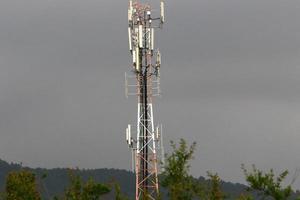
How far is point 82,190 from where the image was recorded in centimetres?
5134

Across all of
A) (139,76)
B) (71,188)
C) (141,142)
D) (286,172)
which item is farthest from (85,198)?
(286,172)

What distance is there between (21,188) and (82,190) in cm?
710

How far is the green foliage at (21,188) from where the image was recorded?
5633cm

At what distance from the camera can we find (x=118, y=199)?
47219 millimetres

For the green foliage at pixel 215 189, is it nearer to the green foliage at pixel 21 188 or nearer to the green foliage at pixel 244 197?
the green foliage at pixel 244 197

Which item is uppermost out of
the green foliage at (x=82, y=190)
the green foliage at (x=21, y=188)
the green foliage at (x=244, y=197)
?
the green foliage at (x=21, y=188)

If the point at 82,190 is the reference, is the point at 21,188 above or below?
above

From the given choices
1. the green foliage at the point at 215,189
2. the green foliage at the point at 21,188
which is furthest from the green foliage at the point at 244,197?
the green foliage at the point at 21,188

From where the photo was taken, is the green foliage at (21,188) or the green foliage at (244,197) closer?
the green foliage at (244,197)

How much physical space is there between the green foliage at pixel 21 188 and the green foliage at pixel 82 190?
483cm

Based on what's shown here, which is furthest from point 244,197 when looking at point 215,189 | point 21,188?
point 21,188

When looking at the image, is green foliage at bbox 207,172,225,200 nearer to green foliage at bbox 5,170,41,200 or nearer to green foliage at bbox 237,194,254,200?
green foliage at bbox 237,194,254,200

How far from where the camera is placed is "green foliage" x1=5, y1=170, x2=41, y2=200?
2218 inches

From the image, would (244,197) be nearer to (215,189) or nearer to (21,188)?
(215,189)
